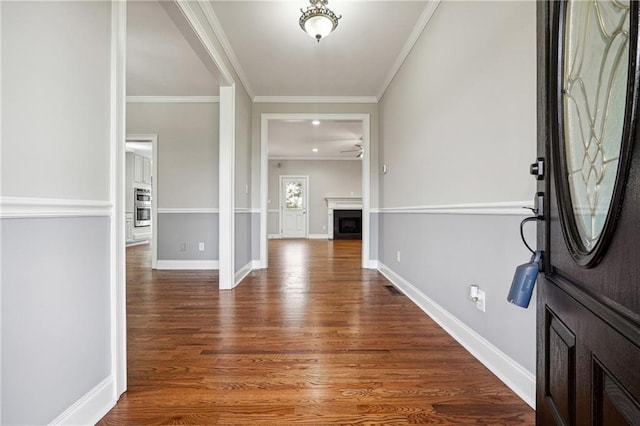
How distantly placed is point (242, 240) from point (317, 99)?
225 cm

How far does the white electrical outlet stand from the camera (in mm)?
1662

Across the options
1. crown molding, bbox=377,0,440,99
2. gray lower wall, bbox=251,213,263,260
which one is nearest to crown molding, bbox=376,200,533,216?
crown molding, bbox=377,0,440,99

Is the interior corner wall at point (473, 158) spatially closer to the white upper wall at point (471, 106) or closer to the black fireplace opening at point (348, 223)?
the white upper wall at point (471, 106)

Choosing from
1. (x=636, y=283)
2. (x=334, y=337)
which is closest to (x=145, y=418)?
(x=334, y=337)

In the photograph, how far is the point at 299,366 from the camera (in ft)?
5.25

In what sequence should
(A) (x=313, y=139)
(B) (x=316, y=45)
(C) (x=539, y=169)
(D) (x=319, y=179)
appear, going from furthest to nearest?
(D) (x=319, y=179), (A) (x=313, y=139), (B) (x=316, y=45), (C) (x=539, y=169)

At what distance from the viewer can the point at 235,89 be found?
3377 mm

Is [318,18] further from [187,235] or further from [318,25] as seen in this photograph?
[187,235]

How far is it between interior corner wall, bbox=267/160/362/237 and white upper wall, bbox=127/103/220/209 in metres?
5.14

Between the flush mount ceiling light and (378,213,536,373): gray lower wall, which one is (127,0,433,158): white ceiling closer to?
the flush mount ceiling light

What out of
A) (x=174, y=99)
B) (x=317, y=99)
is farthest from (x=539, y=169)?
(x=174, y=99)

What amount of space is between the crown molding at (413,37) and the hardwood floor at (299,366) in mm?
2408

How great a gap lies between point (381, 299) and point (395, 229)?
37.6 inches

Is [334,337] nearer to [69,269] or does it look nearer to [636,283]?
[69,269]
